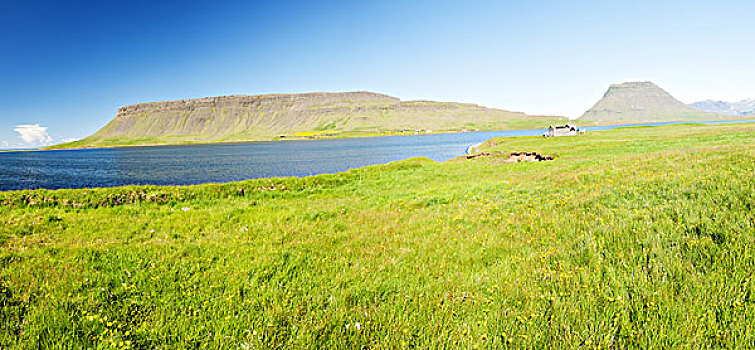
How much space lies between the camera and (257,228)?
1099 centimetres

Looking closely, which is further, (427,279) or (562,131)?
(562,131)

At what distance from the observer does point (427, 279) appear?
253 inches

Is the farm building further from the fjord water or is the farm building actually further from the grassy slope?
the grassy slope

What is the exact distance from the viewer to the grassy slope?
15.1ft

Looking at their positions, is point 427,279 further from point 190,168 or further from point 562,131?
point 562,131

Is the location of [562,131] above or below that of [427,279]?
above

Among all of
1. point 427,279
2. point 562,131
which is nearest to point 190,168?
point 427,279

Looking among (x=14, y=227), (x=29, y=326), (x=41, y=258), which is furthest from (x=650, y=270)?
(x=14, y=227)

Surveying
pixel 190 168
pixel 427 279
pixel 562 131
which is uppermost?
pixel 562 131

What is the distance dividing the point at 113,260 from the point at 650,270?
448 inches

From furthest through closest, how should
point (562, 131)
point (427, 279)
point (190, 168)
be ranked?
point (562, 131) < point (190, 168) < point (427, 279)

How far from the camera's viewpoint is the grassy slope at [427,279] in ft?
15.1

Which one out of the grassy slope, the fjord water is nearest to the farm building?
Result: the fjord water

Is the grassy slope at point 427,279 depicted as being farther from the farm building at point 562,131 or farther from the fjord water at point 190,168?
the farm building at point 562,131
